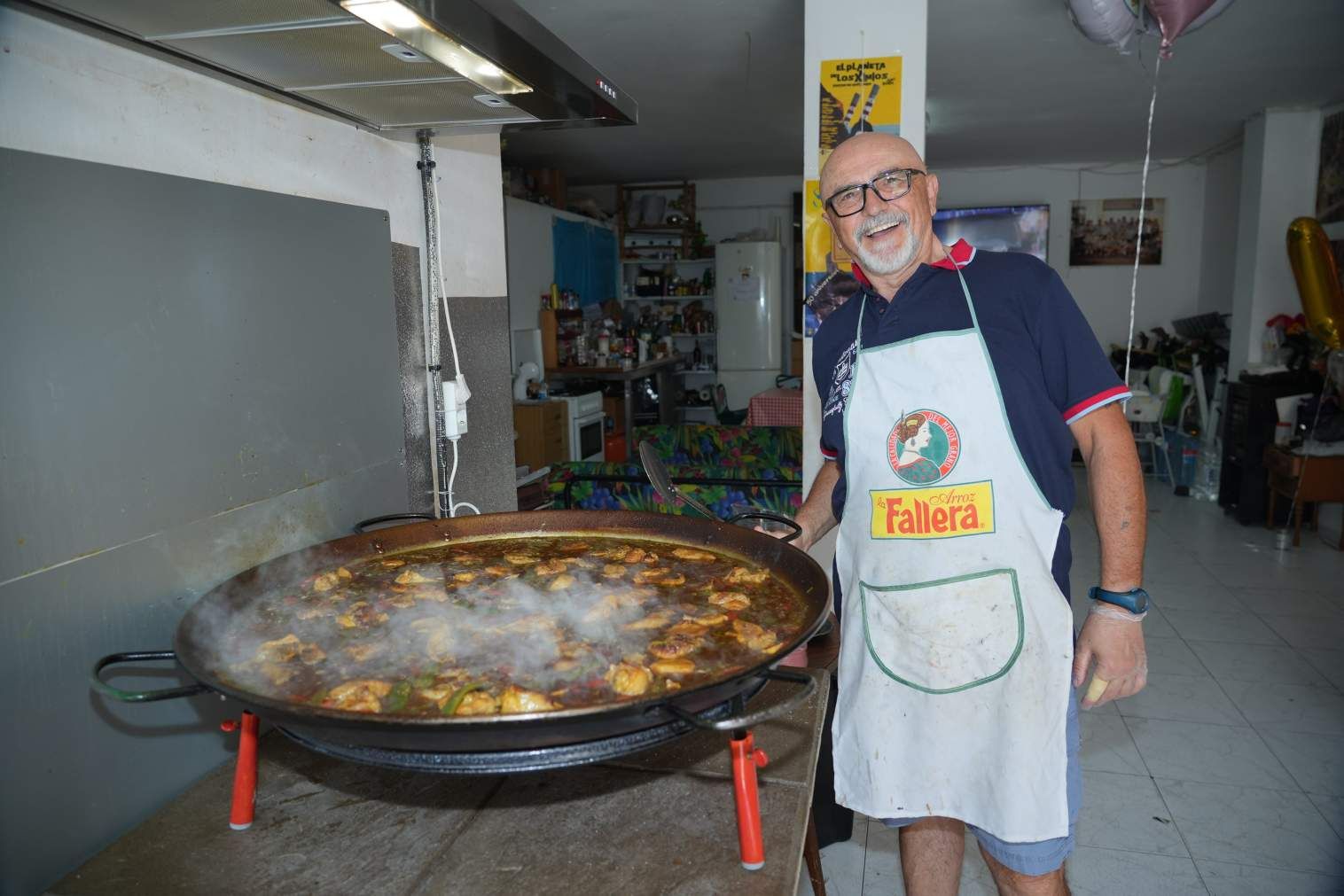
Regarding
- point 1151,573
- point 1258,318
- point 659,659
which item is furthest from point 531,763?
point 1258,318

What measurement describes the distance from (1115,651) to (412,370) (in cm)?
170

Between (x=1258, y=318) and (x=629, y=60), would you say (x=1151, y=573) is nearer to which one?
(x=1258, y=318)

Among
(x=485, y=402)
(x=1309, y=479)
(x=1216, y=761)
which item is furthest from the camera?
(x=1309, y=479)

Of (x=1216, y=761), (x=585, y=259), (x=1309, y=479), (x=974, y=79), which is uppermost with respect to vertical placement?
(x=974, y=79)

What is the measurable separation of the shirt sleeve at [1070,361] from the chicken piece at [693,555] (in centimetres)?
76

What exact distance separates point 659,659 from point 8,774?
89 centimetres

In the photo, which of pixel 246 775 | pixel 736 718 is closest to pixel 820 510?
pixel 736 718

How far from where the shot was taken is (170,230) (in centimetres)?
141

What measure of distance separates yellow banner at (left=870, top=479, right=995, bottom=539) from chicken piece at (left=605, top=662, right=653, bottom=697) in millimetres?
672

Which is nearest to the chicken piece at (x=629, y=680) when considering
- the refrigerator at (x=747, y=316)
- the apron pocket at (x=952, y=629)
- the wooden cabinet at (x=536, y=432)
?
the apron pocket at (x=952, y=629)

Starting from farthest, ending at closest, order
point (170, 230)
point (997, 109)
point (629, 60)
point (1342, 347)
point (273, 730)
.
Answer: point (997, 109), point (1342, 347), point (629, 60), point (273, 730), point (170, 230)

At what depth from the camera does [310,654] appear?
137 cm

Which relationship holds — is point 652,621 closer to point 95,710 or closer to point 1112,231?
point 95,710

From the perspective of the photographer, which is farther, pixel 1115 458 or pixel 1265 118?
pixel 1265 118
